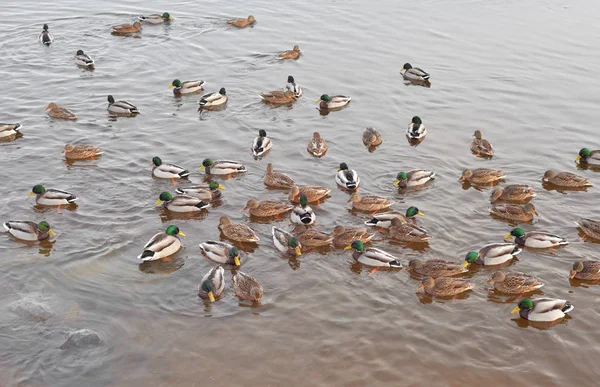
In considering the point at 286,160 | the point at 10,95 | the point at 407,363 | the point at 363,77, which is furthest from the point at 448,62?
the point at 407,363

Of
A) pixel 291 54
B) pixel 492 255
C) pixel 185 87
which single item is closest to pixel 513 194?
pixel 492 255

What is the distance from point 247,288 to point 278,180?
474 centimetres

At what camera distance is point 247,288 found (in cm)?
1285

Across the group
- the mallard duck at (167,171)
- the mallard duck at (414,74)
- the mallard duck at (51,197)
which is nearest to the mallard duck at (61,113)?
the mallard duck at (167,171)

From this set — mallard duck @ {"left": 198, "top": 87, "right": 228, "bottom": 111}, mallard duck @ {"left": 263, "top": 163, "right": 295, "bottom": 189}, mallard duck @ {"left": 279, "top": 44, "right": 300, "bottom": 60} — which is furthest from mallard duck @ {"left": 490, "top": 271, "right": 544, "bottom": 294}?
mallard duck @ {"left": 279, "top": 44, "right": 300, "bottom": 60}

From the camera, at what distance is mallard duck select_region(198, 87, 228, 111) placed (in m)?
21.5

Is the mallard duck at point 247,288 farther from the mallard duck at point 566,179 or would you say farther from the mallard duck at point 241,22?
the mallard duck at point 241,22

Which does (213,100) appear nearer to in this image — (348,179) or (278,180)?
(278,180)

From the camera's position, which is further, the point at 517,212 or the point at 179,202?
the point at 179,202

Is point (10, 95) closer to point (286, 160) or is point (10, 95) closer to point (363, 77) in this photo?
point (286, 160)

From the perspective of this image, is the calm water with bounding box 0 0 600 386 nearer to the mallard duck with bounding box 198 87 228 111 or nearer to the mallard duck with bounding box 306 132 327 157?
the mallard duck with bounding box 306 132 327 157

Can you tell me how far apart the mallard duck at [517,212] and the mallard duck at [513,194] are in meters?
0.54

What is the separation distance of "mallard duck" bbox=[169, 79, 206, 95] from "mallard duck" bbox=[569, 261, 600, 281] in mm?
13091

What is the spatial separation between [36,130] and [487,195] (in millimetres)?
12190
